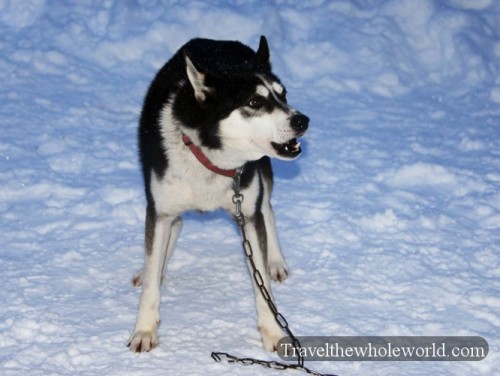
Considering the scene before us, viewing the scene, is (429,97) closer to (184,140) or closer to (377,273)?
(377,273)

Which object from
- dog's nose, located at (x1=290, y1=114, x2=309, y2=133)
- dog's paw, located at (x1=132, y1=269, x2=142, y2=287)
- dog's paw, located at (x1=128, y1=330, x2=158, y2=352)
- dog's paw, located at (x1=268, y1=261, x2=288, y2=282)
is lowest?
dog's paw, located at (x1=128, y1=330, x2=158, y2=352)

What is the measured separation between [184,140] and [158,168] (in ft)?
0.69

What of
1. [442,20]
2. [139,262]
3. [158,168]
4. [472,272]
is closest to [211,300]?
[139,262]

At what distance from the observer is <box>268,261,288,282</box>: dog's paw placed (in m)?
5.22

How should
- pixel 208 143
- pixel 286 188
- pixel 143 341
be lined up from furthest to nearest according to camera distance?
pixel 286 188, pixel 143 341, pixel 208 143

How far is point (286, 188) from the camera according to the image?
637 cm

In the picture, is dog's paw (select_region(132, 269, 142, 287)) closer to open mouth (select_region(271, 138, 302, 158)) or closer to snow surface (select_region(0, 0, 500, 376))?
snow surface (select_region(0, 0, 500, 376))

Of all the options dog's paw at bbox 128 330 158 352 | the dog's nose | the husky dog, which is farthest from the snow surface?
the dog's nose

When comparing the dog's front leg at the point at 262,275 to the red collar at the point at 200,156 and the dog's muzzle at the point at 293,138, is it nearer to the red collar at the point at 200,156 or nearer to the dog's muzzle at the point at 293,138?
the red collar at the point at 200,156

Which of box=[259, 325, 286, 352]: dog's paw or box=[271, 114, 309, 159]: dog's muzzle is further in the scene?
box=[259, 325, 286, 352]: dog's paw

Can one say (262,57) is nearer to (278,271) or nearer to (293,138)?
(293,138)

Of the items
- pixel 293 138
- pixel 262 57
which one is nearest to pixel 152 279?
pixel 293 138

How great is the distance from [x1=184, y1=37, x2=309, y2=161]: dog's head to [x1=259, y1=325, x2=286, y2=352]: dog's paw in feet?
Result: 3.18

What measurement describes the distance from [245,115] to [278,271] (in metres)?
1.36
